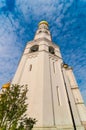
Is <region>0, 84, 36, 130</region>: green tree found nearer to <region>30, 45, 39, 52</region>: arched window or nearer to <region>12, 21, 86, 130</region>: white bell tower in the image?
<region>12, 21, 86, 130</region>: white bell tower

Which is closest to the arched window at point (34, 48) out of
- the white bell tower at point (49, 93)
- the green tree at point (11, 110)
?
the white bell tower at point (49, 93)

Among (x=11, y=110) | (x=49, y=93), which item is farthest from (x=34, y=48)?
(x=11, y=110)

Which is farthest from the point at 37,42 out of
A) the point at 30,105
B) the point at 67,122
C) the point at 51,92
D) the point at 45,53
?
the point at 67,122

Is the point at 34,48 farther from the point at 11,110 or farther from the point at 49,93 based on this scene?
the point at 11,110

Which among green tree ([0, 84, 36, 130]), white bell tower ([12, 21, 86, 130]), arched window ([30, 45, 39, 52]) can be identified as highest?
arched window ([30, 45, 39, 52])

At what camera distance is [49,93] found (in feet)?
48.2

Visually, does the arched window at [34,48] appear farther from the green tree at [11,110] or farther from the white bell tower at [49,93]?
the green tree at [11,110]

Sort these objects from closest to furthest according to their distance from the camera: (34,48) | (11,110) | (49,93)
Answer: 1. (11,110)
2. (49,93)
3. (34,48)

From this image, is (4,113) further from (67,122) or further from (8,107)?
(67,122)

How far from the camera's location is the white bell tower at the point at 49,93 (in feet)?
41.9

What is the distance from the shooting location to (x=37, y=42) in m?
24.6

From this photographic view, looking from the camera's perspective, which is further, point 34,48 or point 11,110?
point 34,48

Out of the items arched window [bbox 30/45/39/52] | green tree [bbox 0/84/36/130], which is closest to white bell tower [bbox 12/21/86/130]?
arched window [bbox 30/45/39/52]

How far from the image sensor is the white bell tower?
41.9 ft
